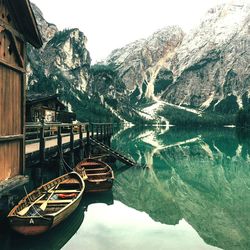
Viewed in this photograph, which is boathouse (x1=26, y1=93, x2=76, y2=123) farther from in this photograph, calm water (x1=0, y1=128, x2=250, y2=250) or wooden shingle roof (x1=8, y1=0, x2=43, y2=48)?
wooden shingle roof (x1=8, y1=0, x2=43, y2=48)

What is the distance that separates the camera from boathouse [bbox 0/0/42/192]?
12.6 meters

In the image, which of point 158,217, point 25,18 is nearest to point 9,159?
point 25,18

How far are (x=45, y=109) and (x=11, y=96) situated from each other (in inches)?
1358

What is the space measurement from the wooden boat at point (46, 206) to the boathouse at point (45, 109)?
63.0ft

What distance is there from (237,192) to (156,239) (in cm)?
1358

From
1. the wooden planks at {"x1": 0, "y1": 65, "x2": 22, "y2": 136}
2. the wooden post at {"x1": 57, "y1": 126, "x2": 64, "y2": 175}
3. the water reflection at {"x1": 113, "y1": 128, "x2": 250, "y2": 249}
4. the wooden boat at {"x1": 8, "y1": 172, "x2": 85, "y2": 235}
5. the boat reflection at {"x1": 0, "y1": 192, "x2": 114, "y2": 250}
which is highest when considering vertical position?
the wooden planks at {"x1": 0, "y1": 65, "x2": 22, "y2": 136}

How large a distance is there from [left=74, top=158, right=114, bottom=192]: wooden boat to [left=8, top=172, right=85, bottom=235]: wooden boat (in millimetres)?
1485

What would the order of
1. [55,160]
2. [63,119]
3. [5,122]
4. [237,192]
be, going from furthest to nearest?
[63,119] → [237,192] → [55,160] → [5,122]

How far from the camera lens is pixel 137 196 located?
83.5 feet

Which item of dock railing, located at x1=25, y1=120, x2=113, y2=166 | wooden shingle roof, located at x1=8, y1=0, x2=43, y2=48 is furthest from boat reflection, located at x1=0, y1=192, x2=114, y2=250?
wooden shingle roof, located at x1=8, y1=0, x2=43, y2=48

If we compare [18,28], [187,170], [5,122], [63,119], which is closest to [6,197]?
[5,122]

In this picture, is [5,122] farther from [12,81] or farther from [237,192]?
[237,192]

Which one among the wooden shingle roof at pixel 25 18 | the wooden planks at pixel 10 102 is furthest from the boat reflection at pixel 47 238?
the wooden shingle roof at pixel 25 18

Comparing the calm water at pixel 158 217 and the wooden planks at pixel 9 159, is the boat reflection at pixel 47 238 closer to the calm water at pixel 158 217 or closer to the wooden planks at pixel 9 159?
the calm water at pixel 158 217
